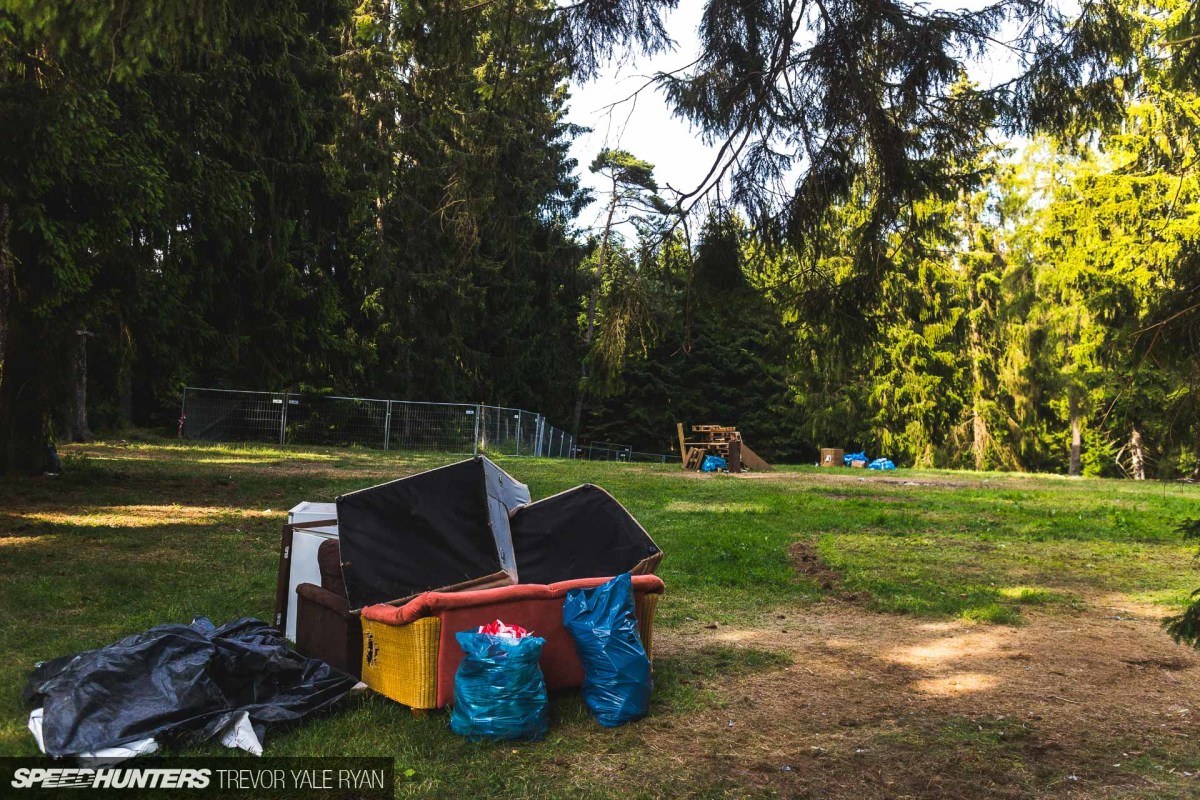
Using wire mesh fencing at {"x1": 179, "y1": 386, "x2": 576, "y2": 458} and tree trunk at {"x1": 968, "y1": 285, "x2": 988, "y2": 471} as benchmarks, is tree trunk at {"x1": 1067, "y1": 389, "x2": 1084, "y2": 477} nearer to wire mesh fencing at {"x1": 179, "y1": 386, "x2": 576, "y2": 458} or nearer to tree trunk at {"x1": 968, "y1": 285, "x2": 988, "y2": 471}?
tree trunk at {"x1": 968, "y1": 285, "x2": 988, "y2": 471}

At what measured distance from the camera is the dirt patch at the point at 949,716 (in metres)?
4.08

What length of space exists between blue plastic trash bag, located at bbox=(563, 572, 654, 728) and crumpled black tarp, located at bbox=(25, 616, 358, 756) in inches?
47.3

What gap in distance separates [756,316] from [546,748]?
4200 millimetres

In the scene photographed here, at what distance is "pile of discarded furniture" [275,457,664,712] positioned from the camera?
182 inches

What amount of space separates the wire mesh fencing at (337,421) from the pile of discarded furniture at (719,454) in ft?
16.4

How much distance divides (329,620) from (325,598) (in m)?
0.12

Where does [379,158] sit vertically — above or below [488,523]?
above

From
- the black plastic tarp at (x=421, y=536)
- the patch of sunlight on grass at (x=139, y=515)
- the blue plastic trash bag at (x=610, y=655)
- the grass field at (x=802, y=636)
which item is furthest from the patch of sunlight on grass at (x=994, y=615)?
the patch of sunlight on grass at (x=139, y=515)

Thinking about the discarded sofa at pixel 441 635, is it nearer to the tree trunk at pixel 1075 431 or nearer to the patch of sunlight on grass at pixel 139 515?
the patch of sunlight on grass at pixel 139 515

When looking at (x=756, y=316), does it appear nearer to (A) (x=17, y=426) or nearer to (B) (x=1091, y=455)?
(A) (x=17, y=426)

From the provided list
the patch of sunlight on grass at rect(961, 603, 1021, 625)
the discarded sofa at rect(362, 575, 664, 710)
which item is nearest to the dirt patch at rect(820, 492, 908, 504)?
the patch of sunlight on grass at rect(961, 603, 1021, 625)

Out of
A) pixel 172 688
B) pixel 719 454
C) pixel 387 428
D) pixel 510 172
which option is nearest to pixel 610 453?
pixel 719 454

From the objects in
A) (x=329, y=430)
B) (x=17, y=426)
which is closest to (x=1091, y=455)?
(x=329, y=430)

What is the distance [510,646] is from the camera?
4.38 metres
